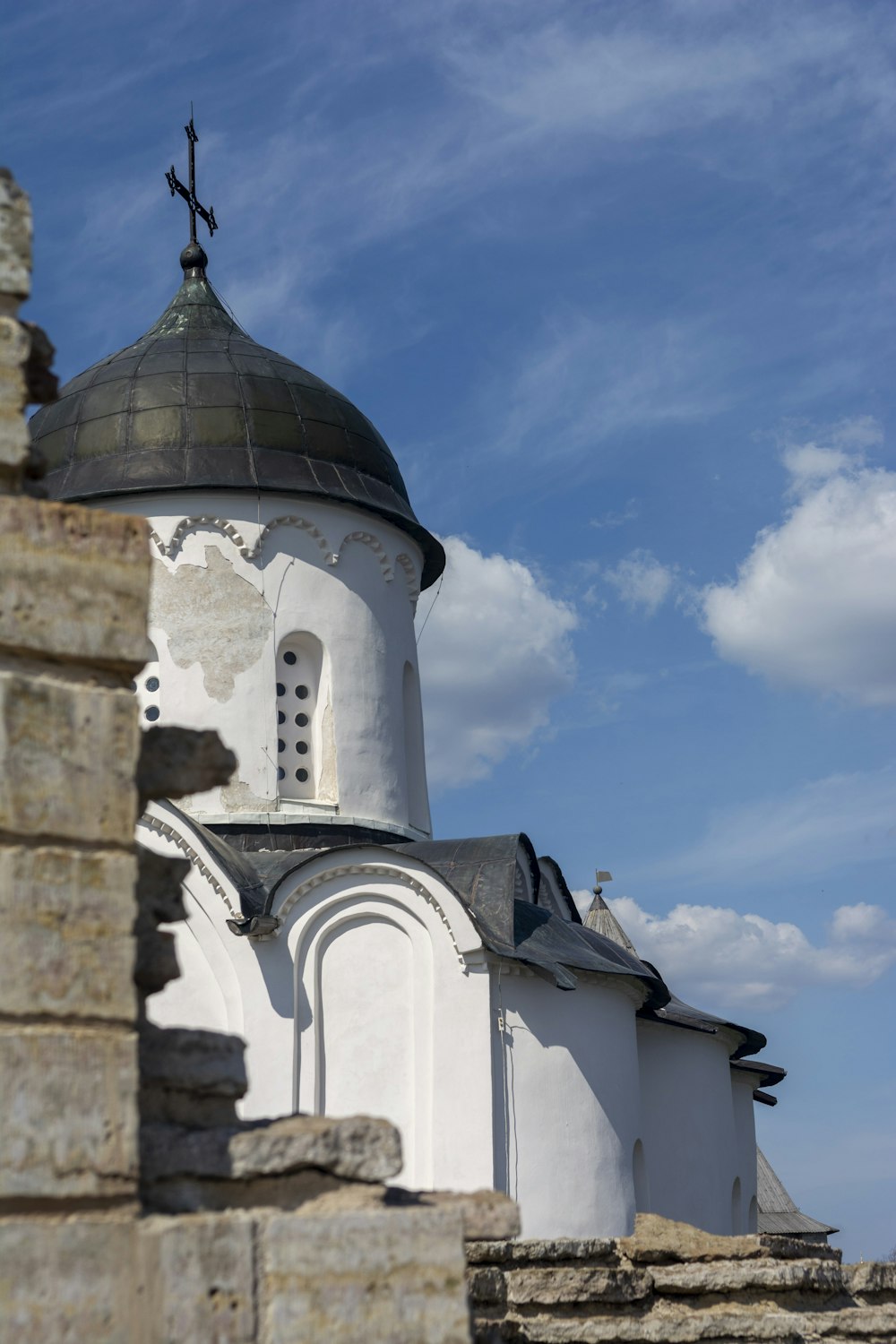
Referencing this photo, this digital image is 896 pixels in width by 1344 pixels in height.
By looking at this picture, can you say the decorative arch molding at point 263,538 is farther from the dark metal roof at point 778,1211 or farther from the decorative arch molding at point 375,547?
the dark metal roof at point 778,1211

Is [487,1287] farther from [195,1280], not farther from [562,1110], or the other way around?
[562,1110]

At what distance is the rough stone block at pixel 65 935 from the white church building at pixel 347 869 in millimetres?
8524

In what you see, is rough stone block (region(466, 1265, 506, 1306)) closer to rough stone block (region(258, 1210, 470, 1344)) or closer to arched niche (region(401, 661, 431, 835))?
rough stone block (region(258, 1210, 470, 1344))

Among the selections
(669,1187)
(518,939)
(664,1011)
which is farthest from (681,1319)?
(664,1011)

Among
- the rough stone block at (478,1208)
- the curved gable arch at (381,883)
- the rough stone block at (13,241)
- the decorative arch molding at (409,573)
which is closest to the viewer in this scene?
the rough stone block at (478,1208)

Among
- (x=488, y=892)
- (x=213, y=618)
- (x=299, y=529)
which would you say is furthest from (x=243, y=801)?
(x=299, y=529)

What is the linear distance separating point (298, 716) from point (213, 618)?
1.16m

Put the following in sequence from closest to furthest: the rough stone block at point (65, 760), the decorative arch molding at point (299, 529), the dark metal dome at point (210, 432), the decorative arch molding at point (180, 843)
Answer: the rough stone block at point (65, 760), the decorative arch molding at point (180, 843), the decorative arch molding at point (299, 529), the dark metal dome at point (210, 432)

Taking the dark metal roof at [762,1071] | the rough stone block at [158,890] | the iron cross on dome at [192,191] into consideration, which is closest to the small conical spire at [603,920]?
the dark metal roof at [762,1071]

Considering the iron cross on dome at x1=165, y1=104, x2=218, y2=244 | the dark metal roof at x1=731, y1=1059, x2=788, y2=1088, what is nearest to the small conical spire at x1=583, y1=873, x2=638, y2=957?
the dark metal roof at x1=731, y1=1059, x2=788, y2=1088

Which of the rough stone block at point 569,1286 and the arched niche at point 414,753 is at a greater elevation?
the arched niche at point 414,753

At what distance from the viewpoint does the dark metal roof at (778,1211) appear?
23766 mm

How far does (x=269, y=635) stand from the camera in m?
14.8

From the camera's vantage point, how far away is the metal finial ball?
701 inches
